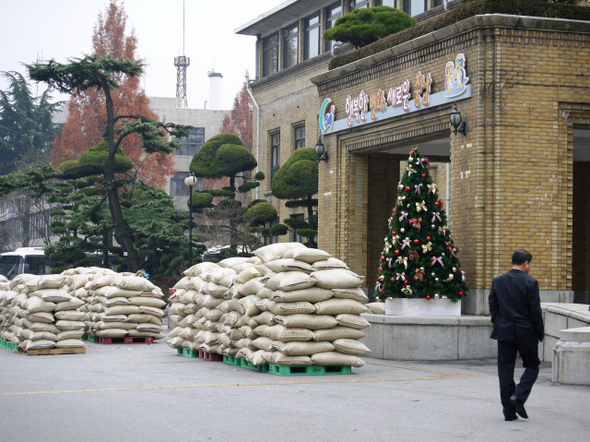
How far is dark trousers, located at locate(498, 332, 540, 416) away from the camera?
27.6ft

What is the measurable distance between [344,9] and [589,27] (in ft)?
67.5

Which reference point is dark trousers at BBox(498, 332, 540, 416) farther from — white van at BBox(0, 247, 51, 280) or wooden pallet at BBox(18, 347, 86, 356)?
white van at BBox(0, 247, 51, 280)

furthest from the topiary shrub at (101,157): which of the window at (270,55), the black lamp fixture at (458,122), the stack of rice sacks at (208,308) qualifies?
the black lamp fixture at (458,122)

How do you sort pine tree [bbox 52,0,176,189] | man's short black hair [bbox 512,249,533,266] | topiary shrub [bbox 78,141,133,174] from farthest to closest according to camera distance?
pine tree [bbox 52,0,176,189] → topiary shrub [bbox 78,141,133,174] → man's short black hair [bbox 512,249,533,266]

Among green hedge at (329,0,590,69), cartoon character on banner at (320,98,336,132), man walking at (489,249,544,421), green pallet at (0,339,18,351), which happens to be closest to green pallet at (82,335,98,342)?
green pallet at (0,339,18,351)

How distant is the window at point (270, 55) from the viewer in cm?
4147

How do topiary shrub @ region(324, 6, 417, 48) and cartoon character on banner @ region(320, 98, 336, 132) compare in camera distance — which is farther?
topiary shrub @ region(324, 6, 417, 48)

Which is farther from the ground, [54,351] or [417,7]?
[417,7]

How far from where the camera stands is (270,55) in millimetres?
42094

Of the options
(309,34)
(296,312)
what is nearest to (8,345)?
(296,312)

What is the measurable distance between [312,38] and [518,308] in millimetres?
31145

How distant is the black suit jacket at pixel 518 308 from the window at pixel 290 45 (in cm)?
3184

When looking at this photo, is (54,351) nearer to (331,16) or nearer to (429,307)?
(429,307)

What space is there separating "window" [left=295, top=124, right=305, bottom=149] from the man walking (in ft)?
97.6
